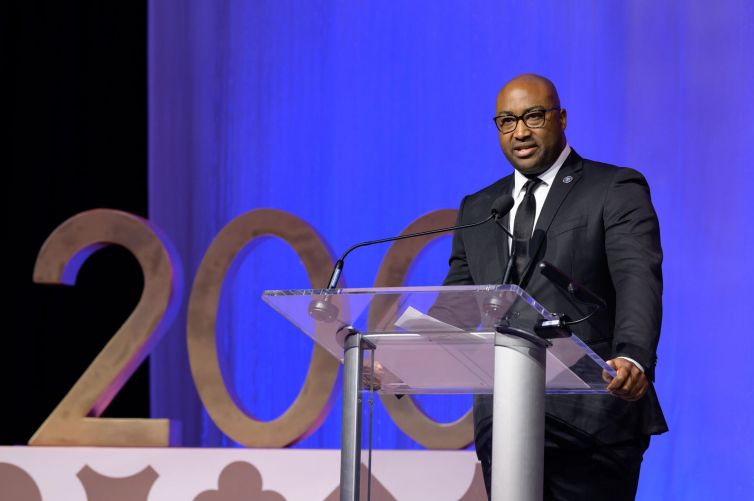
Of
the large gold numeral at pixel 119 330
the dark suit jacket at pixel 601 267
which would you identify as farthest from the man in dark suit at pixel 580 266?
the large gold numeral at pixel 119 330

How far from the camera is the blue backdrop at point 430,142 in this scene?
3674 millimetres

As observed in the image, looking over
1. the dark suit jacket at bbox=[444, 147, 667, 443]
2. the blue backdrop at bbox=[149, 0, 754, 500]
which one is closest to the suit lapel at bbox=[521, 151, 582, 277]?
the dark suit jacket at bbox=[444, 147, 667, 443]

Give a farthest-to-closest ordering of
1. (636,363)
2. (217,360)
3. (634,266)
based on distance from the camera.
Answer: (217,360)
(634,266)
(636,363)

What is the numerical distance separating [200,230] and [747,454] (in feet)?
8.30

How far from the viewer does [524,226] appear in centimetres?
208

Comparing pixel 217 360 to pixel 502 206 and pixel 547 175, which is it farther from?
pixel 502 206

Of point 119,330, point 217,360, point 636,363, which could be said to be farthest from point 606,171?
point 119,330

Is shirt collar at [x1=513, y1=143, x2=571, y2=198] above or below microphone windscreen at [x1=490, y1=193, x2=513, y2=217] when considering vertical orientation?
above

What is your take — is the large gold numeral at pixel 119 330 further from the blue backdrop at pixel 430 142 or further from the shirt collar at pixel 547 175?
the shirt collar at pixel 547 175

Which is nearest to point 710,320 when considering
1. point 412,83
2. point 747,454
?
point 747,454

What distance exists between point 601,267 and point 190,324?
1.94 metres

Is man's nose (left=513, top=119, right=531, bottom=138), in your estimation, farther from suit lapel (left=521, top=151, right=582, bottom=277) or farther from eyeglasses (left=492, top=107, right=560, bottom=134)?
suit lapel (left=521, top=151, right=582, bottom=277)

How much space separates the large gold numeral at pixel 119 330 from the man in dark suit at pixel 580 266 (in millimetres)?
1572

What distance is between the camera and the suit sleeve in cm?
184
